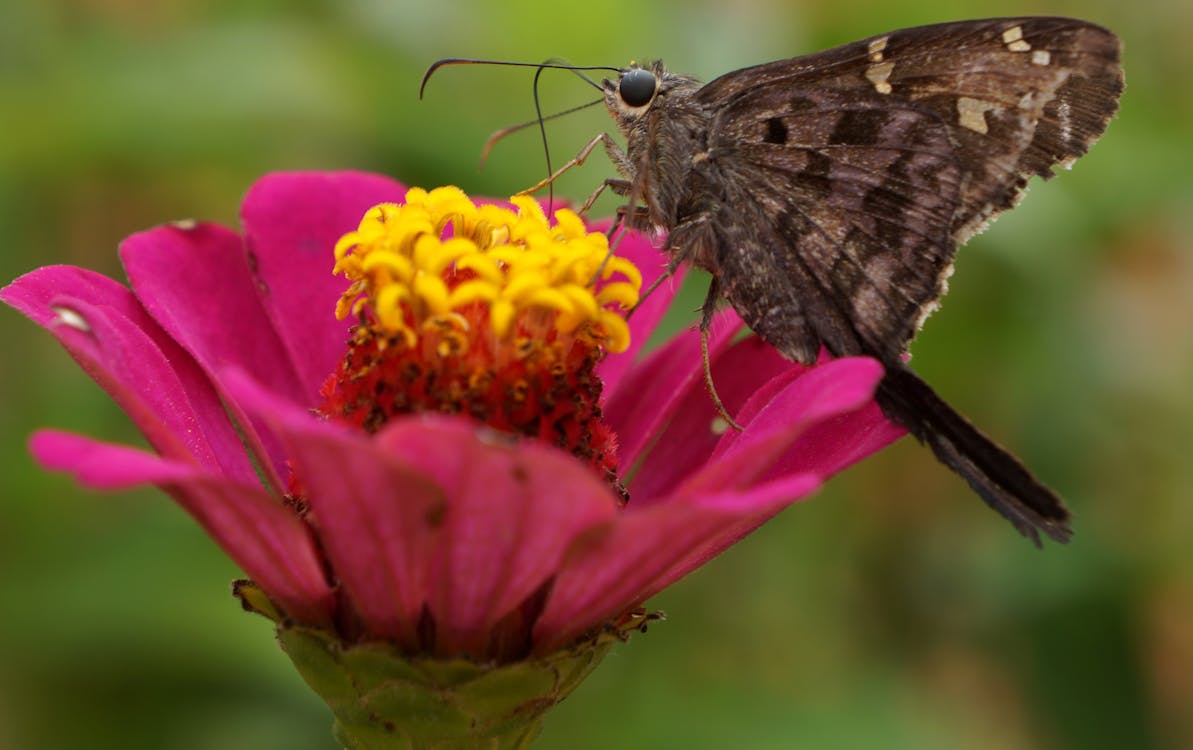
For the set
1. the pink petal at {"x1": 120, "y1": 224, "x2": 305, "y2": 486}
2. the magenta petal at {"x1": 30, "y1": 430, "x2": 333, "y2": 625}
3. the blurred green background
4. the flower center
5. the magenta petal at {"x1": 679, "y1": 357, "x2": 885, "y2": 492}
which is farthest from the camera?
the blurred green background

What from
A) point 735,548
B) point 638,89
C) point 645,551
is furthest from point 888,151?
point 735,548

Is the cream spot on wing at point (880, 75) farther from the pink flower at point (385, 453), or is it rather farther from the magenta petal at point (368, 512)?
the magenta petal at point (368, 512)

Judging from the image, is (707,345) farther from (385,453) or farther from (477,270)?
(385,453)

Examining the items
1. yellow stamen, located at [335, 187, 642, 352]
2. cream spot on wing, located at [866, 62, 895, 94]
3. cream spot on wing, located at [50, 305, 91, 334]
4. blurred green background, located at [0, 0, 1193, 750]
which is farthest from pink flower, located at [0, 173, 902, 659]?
blurred green background, located at [0, 0, 1193, 750]

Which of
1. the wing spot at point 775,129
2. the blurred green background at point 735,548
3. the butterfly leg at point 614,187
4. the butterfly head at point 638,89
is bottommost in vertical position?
the blurred green background at point 735,548

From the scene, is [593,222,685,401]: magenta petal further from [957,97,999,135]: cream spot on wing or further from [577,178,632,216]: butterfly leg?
[957,97,999,135]: cream spot on wing

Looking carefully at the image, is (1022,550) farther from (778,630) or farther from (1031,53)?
(1031,53)

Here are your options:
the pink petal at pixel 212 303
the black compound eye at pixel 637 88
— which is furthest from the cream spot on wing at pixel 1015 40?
the pink petal at pixel 212 303
